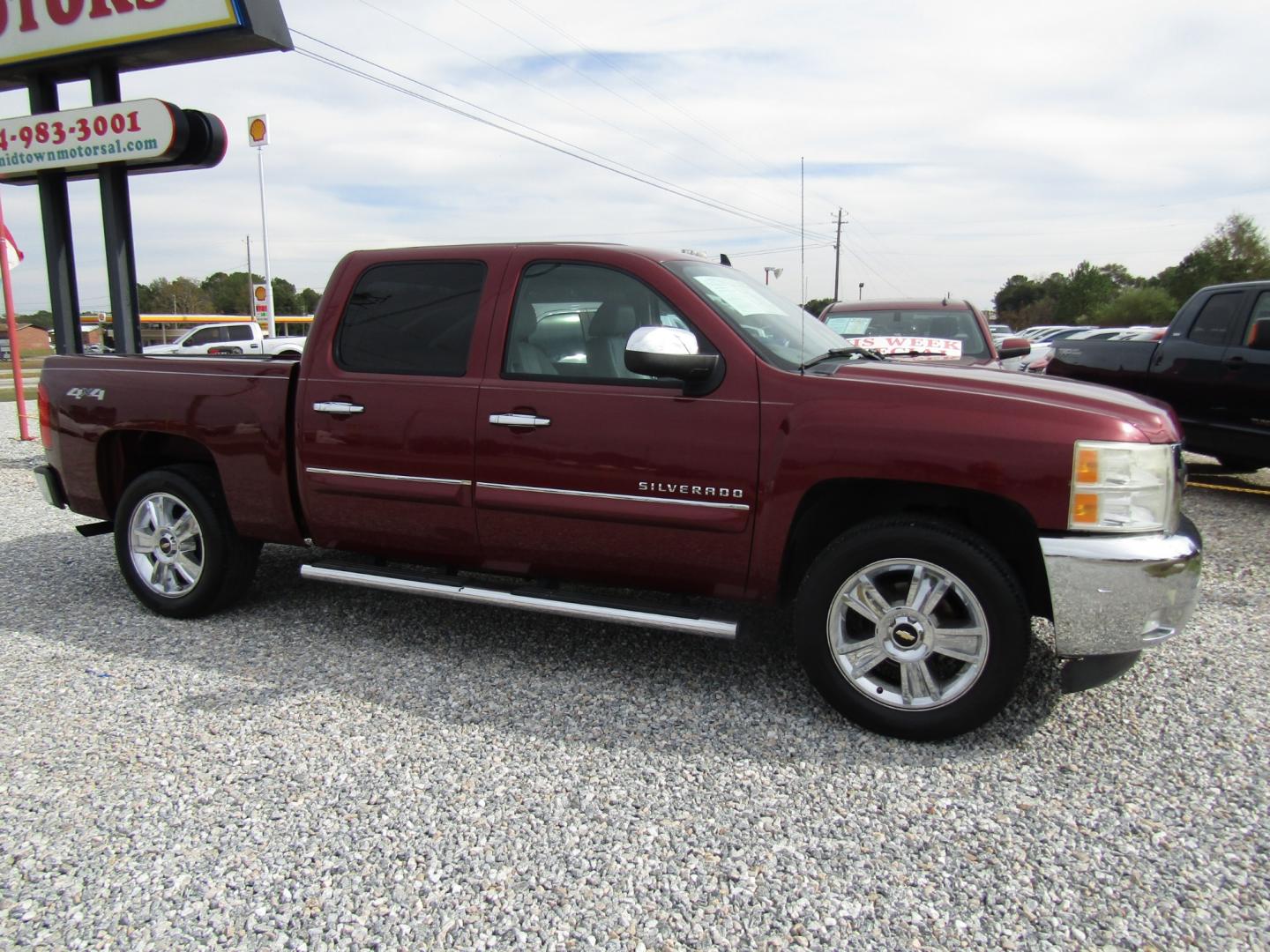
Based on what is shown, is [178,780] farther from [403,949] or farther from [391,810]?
[403,949]

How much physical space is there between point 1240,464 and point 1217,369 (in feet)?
4.23

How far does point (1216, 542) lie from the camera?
6234 millimetres

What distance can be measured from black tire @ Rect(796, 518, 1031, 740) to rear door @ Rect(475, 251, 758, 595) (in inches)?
16.0

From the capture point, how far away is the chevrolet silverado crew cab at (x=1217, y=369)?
7.36 m

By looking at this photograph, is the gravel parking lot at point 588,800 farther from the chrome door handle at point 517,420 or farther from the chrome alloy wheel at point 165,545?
the chrome door handle at point 517,420

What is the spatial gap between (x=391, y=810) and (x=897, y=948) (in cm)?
158

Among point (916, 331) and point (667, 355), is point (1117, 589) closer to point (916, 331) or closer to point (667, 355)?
point (667, 355)

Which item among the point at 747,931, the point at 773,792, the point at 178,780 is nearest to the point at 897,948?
the point at 747,931

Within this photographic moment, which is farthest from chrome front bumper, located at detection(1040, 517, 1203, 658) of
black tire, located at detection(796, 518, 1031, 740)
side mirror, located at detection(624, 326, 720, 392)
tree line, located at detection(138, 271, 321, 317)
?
tree line, located at detection(138, 271, 321, 317)

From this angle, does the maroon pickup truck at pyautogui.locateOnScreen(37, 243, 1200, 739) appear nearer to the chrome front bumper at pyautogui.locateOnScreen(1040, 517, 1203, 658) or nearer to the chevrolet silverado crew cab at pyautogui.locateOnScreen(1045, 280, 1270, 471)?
the chrome front bumper at pyautogui.locateOnScreen(1040, 517, 1203, 658)

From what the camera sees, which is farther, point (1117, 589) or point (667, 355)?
point (667, 355)

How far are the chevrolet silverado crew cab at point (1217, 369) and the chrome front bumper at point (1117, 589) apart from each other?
526 centimetres

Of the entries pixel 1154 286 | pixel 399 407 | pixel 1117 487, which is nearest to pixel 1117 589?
pixel 1117 487

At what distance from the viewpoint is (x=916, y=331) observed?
26.9ft
